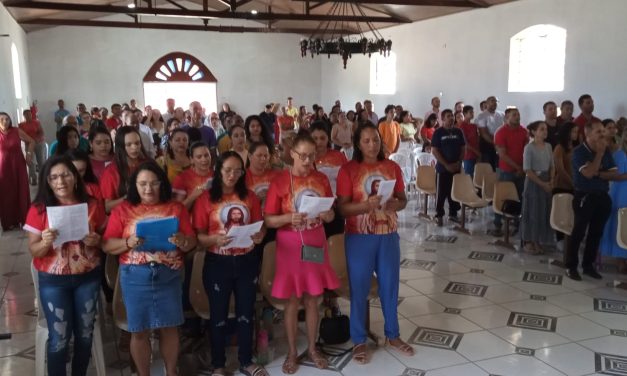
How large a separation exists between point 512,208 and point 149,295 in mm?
4238

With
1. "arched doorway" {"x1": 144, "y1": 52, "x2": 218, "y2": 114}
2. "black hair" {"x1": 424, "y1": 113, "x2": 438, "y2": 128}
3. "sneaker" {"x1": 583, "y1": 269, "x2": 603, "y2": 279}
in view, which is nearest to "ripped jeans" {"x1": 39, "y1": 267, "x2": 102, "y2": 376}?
"sneaker" {"x1": 583, "y1": 269, "x2": 603, "y2": 279}

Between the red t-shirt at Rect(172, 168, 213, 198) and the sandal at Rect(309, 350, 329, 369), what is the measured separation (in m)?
1.19

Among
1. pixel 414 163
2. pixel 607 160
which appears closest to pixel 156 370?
pixel 607 160

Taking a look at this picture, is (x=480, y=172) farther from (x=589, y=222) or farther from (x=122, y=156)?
(x=122, y=156)

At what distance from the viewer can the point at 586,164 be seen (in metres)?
4.56

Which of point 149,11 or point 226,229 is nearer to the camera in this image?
point 226,229

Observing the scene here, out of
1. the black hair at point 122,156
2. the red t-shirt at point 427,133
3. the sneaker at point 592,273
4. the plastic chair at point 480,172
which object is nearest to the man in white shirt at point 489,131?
the plastic chair at point 480,172

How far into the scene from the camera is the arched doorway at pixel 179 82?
16109 mm

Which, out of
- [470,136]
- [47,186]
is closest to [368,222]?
[47,186]

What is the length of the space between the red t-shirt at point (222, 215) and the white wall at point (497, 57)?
6806mm

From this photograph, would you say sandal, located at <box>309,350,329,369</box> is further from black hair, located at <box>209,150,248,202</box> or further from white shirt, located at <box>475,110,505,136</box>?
white shirt, located at <box>475,110,505,136</box>

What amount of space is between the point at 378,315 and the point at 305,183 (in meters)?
1.48

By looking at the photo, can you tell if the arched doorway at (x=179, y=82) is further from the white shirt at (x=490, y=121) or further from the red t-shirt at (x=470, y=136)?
the red t-shirt at (x=470, y=136)

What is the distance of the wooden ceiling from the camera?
1022 centimetres
